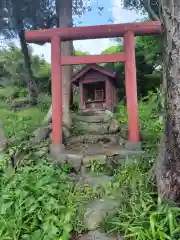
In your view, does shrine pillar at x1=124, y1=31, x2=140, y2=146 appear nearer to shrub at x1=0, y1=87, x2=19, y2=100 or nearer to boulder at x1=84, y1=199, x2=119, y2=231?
boulder at x1=84, y1=199, x2=119, y2=231

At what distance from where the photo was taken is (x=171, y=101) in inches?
130

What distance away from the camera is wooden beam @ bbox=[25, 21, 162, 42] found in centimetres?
595

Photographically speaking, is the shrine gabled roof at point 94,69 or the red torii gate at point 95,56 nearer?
the red torii gate at point 95,56

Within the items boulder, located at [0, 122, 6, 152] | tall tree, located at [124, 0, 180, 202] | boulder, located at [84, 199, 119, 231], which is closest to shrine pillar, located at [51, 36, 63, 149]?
boulder, located at [0, 122, 6, 152]

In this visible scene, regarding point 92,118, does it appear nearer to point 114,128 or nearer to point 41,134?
point 114,128

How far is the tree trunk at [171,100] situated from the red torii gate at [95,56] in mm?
2541

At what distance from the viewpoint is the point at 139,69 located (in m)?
11.3

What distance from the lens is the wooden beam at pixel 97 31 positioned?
595cm

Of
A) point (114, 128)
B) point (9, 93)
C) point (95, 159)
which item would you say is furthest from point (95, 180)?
point (9, 93)

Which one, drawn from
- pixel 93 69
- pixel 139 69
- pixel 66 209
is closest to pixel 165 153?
pixel 66 209

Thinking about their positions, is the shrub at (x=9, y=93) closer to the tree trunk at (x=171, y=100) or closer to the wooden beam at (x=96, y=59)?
the wooden beam at (x=96, y=59)

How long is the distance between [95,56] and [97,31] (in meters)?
0.54

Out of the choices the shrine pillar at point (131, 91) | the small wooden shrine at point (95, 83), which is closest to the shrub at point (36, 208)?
the shrine pillar at point (131, 91)

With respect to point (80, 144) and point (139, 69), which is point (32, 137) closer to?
point (80, 144)
